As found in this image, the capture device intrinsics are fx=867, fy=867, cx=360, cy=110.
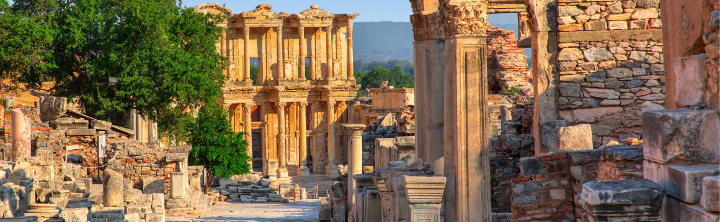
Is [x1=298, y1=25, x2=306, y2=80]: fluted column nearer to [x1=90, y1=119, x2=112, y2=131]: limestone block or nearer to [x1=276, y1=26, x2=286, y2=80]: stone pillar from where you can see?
[x1=276, y1=26, x2=286, y2=80]: stone pillar

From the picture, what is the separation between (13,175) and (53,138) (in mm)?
8833

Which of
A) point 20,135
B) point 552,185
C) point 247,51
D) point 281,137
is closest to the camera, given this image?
point 552,185

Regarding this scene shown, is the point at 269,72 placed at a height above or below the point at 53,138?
above

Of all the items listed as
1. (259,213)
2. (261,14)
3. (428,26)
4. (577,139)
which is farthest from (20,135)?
(261,14)

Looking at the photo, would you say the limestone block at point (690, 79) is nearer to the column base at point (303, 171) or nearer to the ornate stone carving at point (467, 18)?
the ornate stone carving at point (467, 18)

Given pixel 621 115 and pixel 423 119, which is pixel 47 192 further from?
pixel 621 115

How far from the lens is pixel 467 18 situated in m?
10.2

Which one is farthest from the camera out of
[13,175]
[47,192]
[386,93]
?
[386,93]

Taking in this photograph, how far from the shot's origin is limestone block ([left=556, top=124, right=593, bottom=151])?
1002 cm

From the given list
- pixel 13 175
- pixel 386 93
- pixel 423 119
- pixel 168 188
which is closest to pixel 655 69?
pixel 423 119

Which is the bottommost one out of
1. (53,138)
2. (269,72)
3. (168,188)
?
Answer: (168,188)

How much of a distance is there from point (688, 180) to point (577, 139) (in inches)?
200

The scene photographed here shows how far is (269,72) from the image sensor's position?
50.8 meters

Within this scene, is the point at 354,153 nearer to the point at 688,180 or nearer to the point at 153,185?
the point at 153,185
